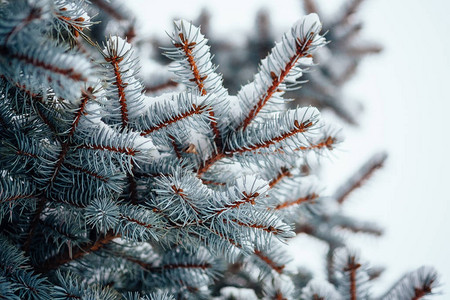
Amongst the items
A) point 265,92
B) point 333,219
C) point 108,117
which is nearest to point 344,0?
point 333,219

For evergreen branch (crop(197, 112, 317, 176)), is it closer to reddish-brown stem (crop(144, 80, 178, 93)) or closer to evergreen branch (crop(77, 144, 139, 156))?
evergreen branch (crop(77, 144, 139, 156))

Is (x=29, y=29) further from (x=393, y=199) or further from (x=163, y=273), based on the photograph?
(x=393, y=199)

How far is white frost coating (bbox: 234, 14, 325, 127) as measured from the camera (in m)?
0.62

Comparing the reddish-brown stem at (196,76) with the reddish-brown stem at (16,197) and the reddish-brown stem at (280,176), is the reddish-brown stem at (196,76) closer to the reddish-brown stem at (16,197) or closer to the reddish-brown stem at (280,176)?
the reddish-brown stem at (280,176)

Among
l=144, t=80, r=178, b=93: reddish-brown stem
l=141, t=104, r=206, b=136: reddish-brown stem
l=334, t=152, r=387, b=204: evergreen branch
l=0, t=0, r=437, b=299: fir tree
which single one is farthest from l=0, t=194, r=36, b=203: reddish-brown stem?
l=334, t=152, r=387, b=204: evergreen branch

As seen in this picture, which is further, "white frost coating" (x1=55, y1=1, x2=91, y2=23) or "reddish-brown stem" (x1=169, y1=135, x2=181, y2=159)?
"reddish-brown stem" (x1=169, y1=135, x2=181, y2=159)

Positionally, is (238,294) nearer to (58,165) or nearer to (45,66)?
(58,165)

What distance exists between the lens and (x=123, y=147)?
63 centimetres

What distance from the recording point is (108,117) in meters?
0.71

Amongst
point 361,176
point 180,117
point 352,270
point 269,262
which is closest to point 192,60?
point 180,117

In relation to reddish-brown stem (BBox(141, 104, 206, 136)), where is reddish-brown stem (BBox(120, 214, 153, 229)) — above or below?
below

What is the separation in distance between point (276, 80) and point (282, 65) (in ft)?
0.11

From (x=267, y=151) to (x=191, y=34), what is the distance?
0.28 m

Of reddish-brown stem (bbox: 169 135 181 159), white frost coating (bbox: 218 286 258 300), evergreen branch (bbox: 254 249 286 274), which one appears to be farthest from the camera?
white frost coating (bbox: 218 286 258 300)
